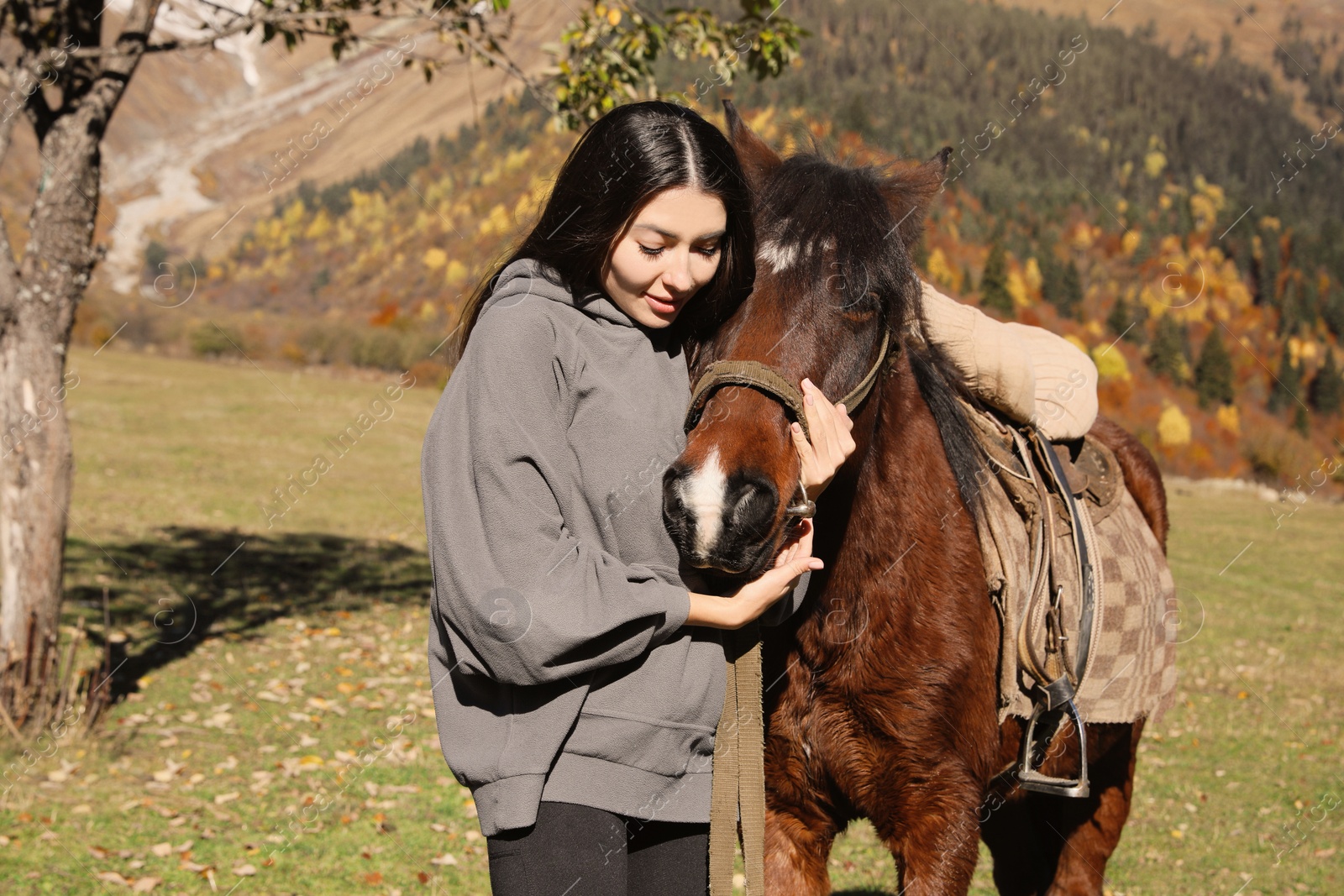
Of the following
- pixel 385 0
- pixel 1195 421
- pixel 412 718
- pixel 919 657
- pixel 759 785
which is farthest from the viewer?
pixel 1195 421

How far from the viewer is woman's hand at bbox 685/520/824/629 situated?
1.67 meters

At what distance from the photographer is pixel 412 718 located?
6.70 metres

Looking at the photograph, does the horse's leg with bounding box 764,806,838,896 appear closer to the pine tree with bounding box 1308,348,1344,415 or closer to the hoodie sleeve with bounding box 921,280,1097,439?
the hoodie sleeve with bounding box 921,280,1097,439

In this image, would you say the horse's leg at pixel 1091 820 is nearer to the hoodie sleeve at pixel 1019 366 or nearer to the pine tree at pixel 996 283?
the hoodie sleeve at pixel 1019 366

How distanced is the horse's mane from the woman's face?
32 centimetres

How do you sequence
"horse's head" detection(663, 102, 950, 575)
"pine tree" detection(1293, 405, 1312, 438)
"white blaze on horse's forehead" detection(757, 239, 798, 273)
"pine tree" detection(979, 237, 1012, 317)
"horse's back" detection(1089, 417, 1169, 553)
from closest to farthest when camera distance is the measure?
"horse's head" detection(663, 102, 950, 575), "white blaze on horse's forehead" detection(757, 239, 798, 273), "horse's back" detection(1089, 417, 1169, 553), "pine tree" detection(979, 237, 1012, 317), "pine tree" detection(1293, 405, 1312, 438)

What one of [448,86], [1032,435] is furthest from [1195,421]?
[448,86]

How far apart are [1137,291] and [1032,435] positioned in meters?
71.5

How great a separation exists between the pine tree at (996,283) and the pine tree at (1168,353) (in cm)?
1235

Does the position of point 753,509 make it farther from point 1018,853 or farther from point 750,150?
point 1018,853

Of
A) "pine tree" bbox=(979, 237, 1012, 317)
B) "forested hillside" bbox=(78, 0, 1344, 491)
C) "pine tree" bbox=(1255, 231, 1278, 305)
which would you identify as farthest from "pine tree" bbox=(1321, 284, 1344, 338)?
"pine tree" bbox=(979, 237, 1012, 317)

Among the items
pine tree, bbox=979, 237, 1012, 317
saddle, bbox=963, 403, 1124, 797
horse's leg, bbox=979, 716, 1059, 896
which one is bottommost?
pine tree, bbox=979, 237, 1012, 317

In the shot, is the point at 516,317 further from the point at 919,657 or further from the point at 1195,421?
the point at 1195,421

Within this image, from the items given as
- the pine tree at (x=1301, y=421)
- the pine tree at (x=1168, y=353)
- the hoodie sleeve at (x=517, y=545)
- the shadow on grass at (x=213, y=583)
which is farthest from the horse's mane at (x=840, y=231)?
the pine tree at (x=1301, y=421)
